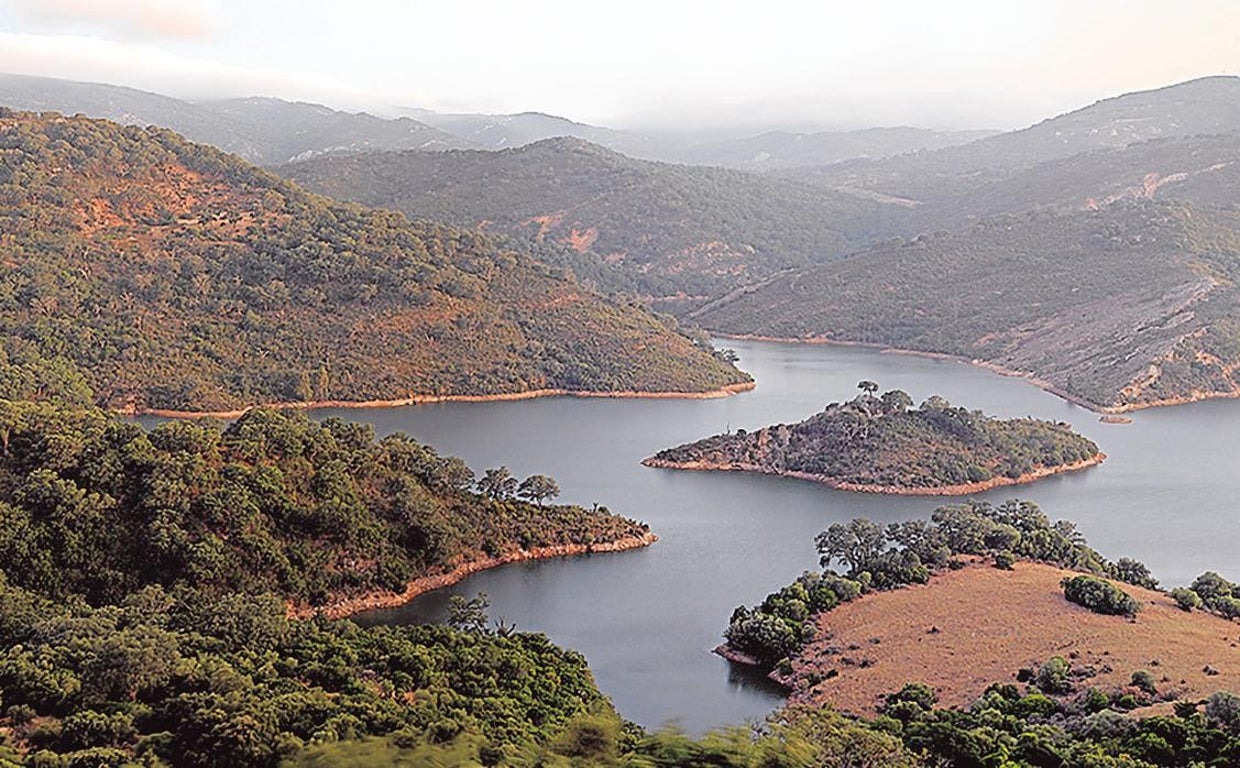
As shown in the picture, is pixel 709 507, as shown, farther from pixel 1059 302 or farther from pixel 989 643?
pixel 1059 302

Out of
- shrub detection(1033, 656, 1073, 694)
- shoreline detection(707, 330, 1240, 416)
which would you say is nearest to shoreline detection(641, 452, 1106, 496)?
shoreline detection(707, 330, 1240, 416)

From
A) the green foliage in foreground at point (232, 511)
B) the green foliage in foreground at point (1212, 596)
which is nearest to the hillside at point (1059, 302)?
the green foliage in foreground at point (1212, 596)

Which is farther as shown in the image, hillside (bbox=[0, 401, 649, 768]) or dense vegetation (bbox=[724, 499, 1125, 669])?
dense vegetation (bbox=[724, 499, 1125, 669])

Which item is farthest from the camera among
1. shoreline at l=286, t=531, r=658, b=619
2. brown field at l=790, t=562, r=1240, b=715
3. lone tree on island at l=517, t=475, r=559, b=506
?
lone tree on island at l=517, t=475, r=559, b=506

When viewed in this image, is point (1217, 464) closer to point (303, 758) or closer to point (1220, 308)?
point (1220, 308)

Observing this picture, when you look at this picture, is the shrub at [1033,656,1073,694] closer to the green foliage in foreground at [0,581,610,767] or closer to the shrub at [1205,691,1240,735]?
the shrub at [1205,691,1240,735]

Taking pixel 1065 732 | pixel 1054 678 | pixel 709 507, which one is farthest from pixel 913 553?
pixel 1065 732
